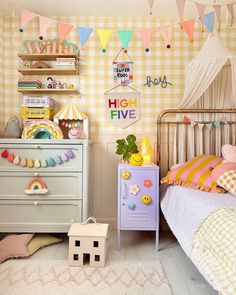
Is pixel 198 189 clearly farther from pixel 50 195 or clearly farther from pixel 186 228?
pixel 50 195

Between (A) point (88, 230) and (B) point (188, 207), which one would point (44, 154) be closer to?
(A) point (88, 230)

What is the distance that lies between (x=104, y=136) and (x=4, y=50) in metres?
1.58

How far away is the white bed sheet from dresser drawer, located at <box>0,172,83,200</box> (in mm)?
921

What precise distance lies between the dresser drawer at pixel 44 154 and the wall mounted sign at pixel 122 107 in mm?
777

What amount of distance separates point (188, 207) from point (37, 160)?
1.53 m

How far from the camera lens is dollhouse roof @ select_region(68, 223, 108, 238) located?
8.20ft

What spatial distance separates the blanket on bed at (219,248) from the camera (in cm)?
138

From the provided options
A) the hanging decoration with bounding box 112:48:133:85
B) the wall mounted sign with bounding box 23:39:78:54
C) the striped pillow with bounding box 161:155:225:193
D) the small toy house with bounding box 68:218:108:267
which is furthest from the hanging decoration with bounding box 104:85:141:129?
the small toy house with bounding box 68:218:108:267

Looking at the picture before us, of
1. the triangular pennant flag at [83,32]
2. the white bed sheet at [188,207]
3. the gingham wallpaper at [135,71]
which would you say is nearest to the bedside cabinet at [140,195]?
the white bed sheet at [188,207]

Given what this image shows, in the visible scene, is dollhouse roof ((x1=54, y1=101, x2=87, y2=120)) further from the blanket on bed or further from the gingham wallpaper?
the blanket on bed

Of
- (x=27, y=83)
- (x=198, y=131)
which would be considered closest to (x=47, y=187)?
(x=27, y=83)

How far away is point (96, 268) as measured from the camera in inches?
96.4

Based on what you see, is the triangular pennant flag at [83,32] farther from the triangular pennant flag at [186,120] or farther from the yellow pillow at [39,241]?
the yellow pillow at [39,241]

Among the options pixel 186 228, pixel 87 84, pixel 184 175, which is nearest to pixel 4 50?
pixel 87 84
